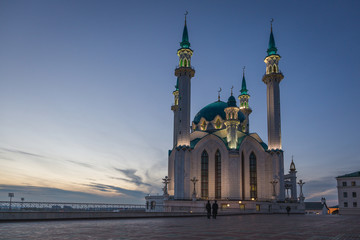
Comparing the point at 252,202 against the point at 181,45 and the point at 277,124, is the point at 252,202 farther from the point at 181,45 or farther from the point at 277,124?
the point at 181,45

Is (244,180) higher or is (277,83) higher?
(277,83)

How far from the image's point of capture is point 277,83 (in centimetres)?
5897

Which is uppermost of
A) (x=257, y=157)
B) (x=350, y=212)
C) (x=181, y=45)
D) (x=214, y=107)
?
(x=181, y=45)

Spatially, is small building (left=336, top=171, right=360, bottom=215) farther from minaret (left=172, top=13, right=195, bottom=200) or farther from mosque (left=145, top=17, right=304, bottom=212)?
minaret (left=172, top=13, right=195, bottom=200)

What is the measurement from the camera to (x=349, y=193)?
64.4m

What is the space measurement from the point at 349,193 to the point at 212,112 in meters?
30.8

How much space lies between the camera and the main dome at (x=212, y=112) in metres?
66.8

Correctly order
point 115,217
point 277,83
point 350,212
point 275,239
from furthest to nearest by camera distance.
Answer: point 350,212 → point 277,83 → point 115,217 → point 275,239

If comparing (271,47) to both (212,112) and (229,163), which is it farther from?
(229,163)

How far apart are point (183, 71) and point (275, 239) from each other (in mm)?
49506

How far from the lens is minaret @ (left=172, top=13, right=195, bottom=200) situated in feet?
170

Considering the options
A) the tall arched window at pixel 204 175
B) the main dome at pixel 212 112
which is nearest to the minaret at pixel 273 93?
the main dome at pixel 212 112

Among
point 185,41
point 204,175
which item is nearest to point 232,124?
point 204,175

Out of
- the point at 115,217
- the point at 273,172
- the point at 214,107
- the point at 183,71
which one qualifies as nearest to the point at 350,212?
the point at 273,172
